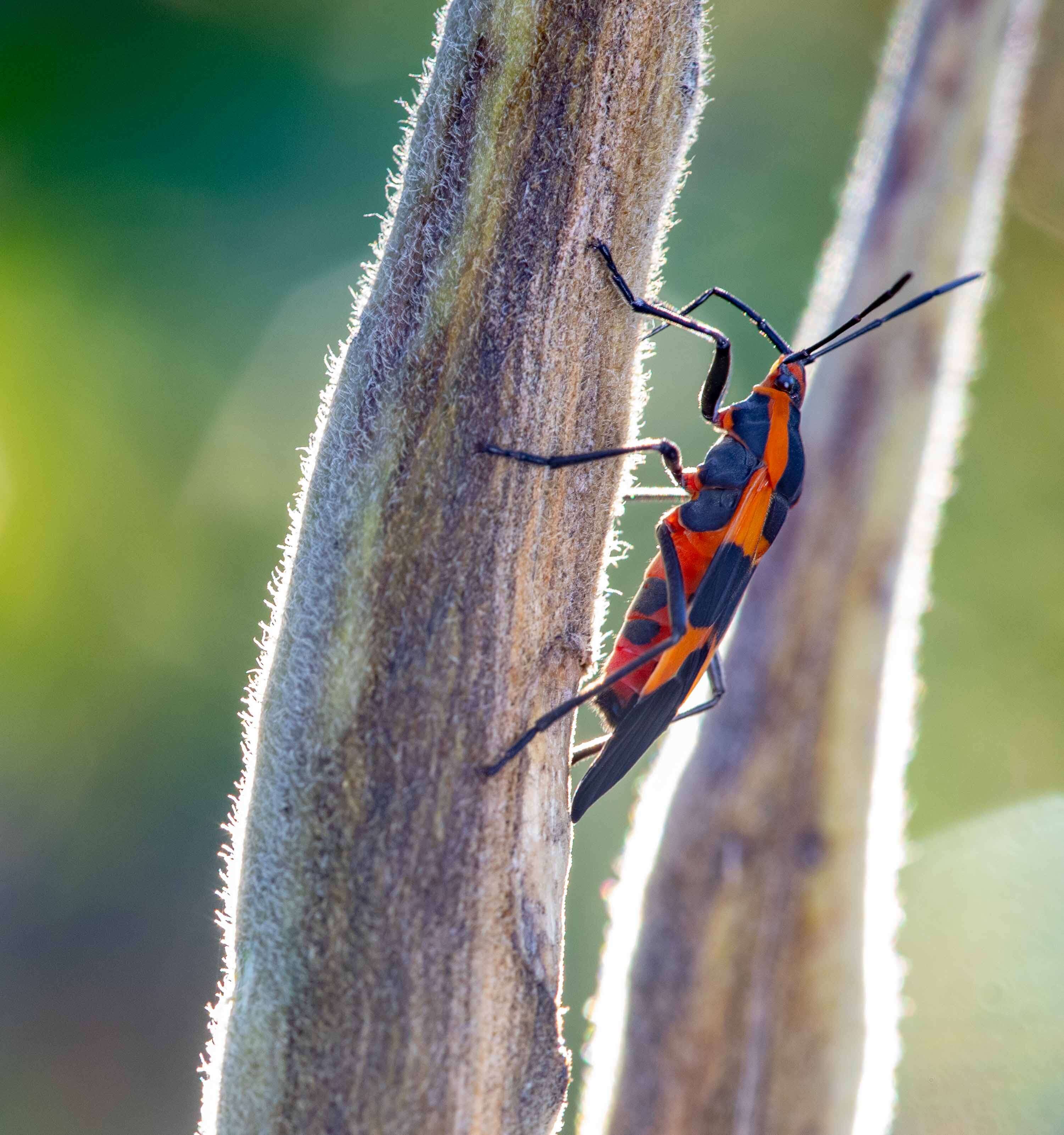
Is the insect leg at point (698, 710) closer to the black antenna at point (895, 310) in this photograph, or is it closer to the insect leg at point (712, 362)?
the insect leg at point (712, 362)

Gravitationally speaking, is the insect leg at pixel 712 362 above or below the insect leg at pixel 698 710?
above

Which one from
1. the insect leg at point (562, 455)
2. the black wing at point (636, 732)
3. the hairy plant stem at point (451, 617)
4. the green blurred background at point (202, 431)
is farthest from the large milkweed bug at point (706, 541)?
the green blurred background at point (202, 431)

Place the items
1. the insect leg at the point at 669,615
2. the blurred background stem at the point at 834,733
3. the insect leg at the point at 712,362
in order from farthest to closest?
the insect leg at the point at 712,362, the blurred background stem at the point at 834,733, the insect leg at the point at 669,615

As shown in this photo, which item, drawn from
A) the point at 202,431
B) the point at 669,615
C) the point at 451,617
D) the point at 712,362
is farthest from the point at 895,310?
the point at 202,431

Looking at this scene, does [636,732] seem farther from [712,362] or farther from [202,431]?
[202,431]

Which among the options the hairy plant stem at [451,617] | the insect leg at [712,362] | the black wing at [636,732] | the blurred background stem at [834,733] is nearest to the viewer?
the hairy plant stem at [451,617]

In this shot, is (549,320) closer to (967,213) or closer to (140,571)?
(967,213)
